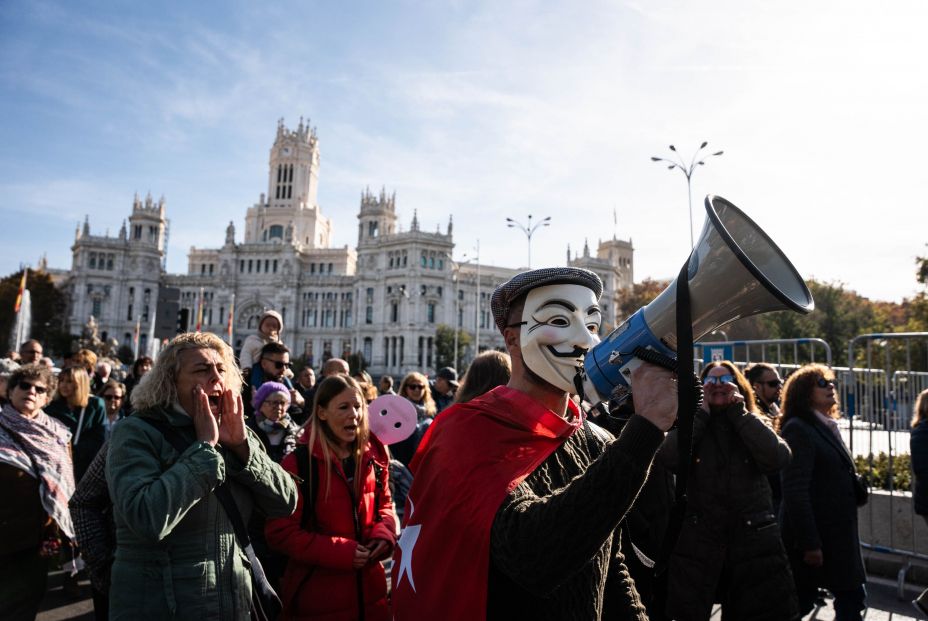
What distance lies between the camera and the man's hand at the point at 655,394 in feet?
5.67

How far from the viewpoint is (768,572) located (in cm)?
402

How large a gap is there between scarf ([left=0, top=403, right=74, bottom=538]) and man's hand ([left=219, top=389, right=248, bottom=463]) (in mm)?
2129

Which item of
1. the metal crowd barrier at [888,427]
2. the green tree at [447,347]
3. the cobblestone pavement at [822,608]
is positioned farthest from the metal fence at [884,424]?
the green tree at [447,347]

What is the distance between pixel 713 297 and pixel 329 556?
2.62 m

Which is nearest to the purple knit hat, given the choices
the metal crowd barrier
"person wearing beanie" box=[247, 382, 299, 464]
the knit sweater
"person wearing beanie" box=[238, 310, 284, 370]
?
"person wearing beanie" box=[247, 382, 299, 464]

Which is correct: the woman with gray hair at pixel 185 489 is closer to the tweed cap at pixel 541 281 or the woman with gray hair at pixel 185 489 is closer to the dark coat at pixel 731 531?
the tweed cap at pixel 541 281

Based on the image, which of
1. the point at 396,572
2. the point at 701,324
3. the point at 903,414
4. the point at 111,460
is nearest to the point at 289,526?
the point at 111,460

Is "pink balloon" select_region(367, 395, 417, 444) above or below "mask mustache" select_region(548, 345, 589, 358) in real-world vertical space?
below

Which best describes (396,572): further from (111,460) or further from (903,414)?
(903,414)

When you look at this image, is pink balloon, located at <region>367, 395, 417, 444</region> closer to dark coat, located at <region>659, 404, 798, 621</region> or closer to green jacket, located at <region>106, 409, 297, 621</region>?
dark coat, located at <region>659, 404, 798, 621</region>

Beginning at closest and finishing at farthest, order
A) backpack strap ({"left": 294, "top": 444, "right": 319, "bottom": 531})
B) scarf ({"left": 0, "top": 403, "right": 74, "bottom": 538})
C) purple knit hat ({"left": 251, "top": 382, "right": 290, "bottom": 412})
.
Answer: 1. backpack strap ({"left": 294, "top": 444, "right": 319, "bottom": 531})
2. scarf ({"left": 0, "top": 403, "right": 74, "bottom": 538})
3. purple knit hat ({"left": 251, "top": 382, "right": 290, "bottom": 412})

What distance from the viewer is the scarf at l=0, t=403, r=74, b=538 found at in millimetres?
4250

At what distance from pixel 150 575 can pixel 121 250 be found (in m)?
82.0

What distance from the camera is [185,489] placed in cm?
258
